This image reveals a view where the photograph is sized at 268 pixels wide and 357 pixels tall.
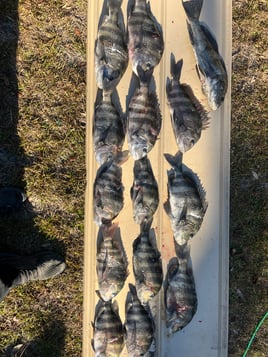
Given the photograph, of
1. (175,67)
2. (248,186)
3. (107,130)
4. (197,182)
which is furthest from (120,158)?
(248,186)

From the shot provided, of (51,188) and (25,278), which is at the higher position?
(51,188)

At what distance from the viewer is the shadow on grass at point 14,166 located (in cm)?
379

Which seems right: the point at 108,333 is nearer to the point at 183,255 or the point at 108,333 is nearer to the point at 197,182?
the point at 183,255

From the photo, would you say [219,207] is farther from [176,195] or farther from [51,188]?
[51,188]

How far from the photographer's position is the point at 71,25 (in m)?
3.83

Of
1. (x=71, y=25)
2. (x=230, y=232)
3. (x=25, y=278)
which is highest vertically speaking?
(x=71, y=25)

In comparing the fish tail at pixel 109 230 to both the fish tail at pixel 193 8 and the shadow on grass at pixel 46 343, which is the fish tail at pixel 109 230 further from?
the fish tail at pixel 193 8

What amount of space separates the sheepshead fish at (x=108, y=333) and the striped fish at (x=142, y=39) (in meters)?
1.97

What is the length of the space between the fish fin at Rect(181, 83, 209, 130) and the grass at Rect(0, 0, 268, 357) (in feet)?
0.99

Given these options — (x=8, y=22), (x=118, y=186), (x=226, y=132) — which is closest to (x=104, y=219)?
(x=118, y=186)

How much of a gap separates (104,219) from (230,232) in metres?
1.07

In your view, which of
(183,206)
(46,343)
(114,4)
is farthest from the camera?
(46,343)

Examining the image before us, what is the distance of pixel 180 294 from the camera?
11.7 feet

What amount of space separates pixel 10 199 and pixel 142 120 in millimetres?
1283
